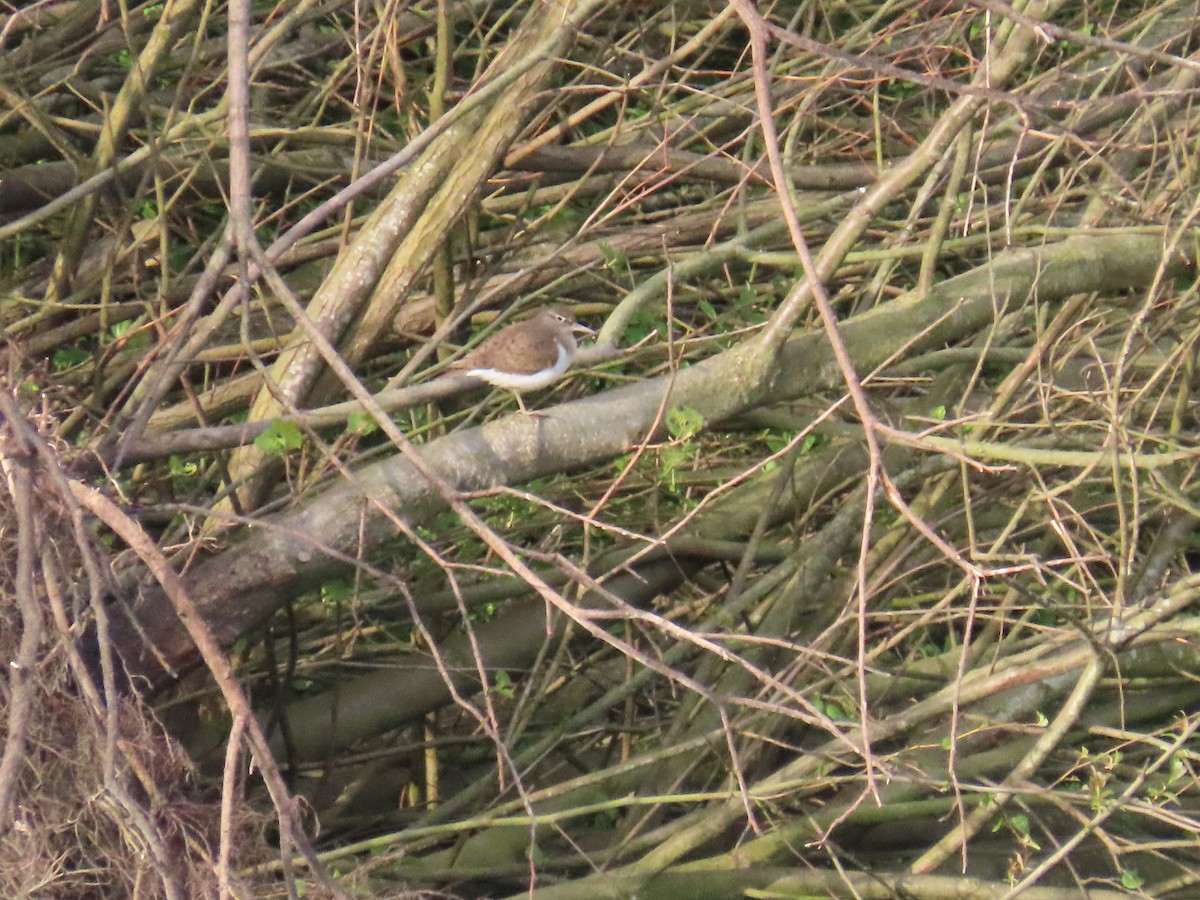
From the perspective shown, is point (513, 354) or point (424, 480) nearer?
point (424, 480)

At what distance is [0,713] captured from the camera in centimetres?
313

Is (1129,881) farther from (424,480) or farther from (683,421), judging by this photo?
(424,480)

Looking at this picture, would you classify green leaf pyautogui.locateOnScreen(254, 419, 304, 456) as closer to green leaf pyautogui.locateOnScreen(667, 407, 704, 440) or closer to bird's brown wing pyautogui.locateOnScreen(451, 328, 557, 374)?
green leaf pyautogui.locateOnScreen(667, 407, 704, 440)

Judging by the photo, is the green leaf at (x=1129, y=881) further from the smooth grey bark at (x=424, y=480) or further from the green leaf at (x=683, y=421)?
the green leaf at (x=683, y=421)

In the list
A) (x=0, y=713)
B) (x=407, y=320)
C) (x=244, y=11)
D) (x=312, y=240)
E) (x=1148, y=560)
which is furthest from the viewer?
(x=312, y=240)

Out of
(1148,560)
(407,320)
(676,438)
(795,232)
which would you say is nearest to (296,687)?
(407,320)

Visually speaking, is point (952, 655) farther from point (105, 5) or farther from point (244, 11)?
point (105, 5)

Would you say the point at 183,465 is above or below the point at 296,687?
above

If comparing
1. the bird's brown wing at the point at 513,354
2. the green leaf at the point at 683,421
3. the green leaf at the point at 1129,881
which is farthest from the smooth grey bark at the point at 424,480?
the green leaf at the point at 1129,881

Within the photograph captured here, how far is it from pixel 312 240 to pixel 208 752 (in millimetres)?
2276

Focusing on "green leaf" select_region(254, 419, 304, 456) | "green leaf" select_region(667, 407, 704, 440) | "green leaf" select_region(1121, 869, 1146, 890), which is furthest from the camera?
"green leaf" select_region(1121, 869, 1146, 890)

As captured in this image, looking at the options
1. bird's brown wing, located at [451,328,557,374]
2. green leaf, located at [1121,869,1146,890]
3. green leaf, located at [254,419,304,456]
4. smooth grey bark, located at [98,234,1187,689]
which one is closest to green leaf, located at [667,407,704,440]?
smooth grey bark, located at [98,234,1187,689]

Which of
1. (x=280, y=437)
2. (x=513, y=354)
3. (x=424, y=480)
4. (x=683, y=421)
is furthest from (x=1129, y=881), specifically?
(x=280, y=437)

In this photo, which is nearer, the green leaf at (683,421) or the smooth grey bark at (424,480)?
the smooth grey bark at (424,480)
